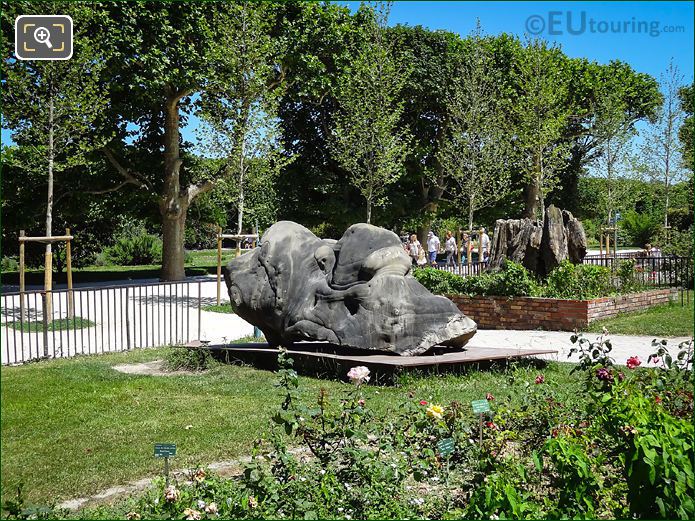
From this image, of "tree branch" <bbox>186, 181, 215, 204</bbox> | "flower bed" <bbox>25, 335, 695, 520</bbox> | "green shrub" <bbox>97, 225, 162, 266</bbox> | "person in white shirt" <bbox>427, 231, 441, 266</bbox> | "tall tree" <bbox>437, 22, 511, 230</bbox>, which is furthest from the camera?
"green shrub" <bbox>97, 225, 162, 266</bbox>

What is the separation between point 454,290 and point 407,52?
16737mm

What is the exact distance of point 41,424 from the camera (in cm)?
756

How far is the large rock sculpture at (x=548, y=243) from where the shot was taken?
15.7 meters

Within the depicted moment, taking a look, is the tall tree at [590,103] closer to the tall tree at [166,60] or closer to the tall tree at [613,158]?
the tall tree at [613,158]

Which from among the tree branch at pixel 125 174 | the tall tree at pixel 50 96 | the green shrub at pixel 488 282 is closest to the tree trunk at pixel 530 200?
the green shrub at pixel 488 282

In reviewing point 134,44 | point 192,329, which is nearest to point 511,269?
point 192,329

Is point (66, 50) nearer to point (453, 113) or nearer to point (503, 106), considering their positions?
point (453, 113)

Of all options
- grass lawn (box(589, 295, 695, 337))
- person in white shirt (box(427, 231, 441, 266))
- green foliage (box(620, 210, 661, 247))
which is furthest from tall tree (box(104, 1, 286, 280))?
green foliage (box(620, 210, 661, 247))

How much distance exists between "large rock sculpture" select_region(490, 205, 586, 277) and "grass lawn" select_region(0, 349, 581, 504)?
603 cm

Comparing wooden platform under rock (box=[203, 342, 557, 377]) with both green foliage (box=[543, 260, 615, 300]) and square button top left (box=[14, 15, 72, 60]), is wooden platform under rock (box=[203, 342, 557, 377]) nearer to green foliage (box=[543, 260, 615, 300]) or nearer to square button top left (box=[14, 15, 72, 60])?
green foliage (box=[543, 260, 615, 300])

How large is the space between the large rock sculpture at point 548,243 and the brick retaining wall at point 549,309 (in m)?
1.44

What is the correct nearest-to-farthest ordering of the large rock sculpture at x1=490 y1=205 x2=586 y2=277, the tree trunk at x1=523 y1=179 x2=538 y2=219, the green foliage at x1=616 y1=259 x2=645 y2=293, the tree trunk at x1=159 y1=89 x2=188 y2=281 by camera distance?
the large rock sculpture at x1=490 y1=205 x2=586 y2=277 → the green foliage at x1=616 y1=259 x2=645 y2=293 → the tree trunk at x1=159 y1=89 x2=188 y2=281 → the tree trunk at x1=523 y1=179 x2=538 y2=219

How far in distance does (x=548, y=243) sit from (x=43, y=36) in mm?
13789

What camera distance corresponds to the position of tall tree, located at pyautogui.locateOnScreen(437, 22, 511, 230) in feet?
89.8
